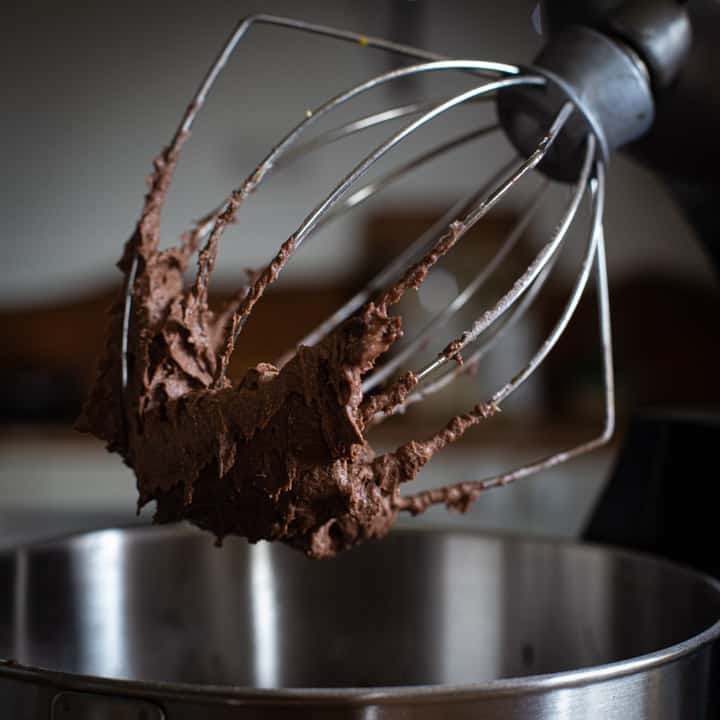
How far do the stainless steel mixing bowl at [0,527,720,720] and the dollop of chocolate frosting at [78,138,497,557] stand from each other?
0.30ft

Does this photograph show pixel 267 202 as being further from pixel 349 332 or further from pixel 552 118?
pixel 349 332

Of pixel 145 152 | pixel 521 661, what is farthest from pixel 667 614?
pixel 145 152

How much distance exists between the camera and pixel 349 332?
0.92 ft

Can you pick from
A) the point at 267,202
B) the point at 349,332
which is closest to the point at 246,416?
the point at 349,332

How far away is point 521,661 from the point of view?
491 millimetres

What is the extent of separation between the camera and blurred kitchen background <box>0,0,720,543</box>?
212 centimetres

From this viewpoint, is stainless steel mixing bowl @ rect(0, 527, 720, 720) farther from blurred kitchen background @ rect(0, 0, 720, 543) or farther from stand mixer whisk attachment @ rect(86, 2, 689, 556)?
blurred kitchen background @ rect(0, 0, 720, 543)

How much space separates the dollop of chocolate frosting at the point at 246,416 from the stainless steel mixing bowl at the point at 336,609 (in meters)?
0.09

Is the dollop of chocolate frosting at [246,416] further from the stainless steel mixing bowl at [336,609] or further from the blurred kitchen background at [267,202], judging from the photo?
the blurred kitchen background at [267,202]

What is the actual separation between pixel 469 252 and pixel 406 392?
1830 mm

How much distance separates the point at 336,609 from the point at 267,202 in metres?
1.82

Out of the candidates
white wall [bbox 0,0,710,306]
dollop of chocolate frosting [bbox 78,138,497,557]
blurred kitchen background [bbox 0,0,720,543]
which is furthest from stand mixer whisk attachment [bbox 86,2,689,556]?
white wall [bbox 0,0,710,306]

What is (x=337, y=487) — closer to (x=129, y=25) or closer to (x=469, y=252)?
(x=469, y=252)

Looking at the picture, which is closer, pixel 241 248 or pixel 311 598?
pixel 311 598
